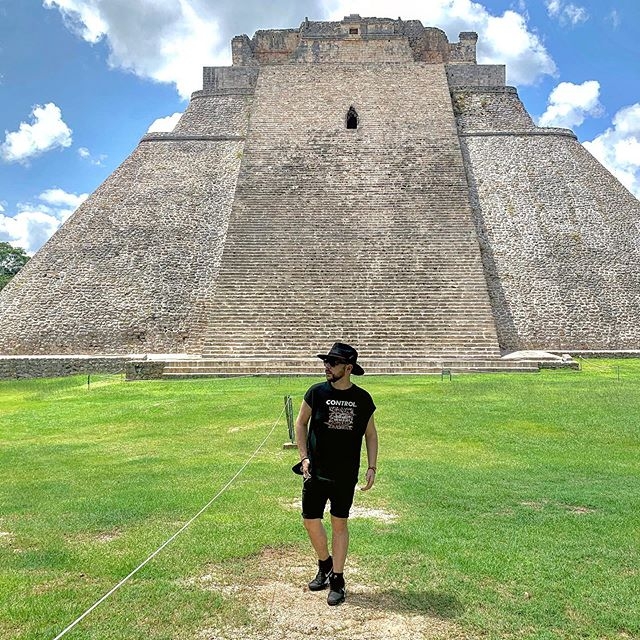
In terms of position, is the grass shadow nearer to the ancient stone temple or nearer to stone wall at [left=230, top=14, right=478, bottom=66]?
the ancient stone temple

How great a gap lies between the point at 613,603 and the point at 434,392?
7.69 m

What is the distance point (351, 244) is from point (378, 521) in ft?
45.3

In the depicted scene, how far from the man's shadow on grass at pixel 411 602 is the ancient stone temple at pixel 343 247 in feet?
35.0

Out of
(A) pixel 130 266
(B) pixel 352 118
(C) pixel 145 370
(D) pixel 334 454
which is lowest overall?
(D) pixel 334 454

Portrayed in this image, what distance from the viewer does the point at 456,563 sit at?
3.43 meters

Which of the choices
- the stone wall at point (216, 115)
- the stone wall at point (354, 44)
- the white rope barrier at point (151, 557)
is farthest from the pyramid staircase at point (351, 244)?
the white rope barrier at point (151, 557)

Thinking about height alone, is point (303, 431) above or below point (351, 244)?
below

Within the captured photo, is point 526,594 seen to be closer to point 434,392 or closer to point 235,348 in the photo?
point 434,392

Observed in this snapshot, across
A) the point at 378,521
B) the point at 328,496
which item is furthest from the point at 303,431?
the point at 378,521

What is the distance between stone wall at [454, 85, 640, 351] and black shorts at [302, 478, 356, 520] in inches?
535

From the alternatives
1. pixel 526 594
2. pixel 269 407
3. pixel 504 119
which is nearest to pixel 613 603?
pixel 526 594

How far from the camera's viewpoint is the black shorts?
312 centimetres

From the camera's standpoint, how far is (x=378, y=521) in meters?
4.24

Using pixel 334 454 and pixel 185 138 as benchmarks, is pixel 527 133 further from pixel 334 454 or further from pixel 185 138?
pixel 334 454
